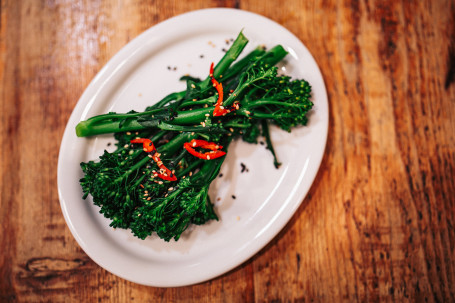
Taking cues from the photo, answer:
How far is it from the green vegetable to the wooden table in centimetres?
52

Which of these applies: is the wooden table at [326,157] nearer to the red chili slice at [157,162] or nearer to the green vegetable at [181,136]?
the green vegetable at [181,136]

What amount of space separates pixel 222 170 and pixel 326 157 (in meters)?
0.82

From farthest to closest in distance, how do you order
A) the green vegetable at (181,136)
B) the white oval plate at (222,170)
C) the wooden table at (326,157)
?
the wooden table at (326,157) < the white oval plate at (222,170) < the green vegetable at (181,136)

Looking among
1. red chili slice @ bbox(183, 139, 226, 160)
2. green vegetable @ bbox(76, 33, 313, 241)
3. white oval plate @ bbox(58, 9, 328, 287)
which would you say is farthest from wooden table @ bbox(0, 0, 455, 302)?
red chili slice @ bbox(183, 139, 226, 160)

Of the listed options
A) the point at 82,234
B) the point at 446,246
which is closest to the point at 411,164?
the point at 446,246

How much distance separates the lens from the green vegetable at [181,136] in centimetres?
182

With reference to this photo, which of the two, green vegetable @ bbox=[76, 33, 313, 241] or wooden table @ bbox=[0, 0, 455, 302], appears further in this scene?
wooden table @ bbox=[0, 0, 455, 302]

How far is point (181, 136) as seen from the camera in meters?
1.95

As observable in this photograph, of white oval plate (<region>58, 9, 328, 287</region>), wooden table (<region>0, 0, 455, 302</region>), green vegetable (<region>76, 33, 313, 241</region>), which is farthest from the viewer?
wooden table (<region>0, 0, 455, 302</region>)

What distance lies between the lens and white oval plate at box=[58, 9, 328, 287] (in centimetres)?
201

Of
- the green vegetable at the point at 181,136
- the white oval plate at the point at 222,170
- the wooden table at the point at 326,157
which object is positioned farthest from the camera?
the wooden table at the point at 326,157

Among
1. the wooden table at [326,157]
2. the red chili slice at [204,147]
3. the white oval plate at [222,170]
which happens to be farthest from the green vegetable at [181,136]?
the wooden table at [326,157]

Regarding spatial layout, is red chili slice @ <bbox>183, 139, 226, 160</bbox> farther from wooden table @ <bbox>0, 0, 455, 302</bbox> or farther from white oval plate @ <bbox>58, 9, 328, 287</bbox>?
wooden table @ <bbox>0, 0, 455, 302</bbox>

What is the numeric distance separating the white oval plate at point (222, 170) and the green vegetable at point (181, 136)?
13 centimetres
